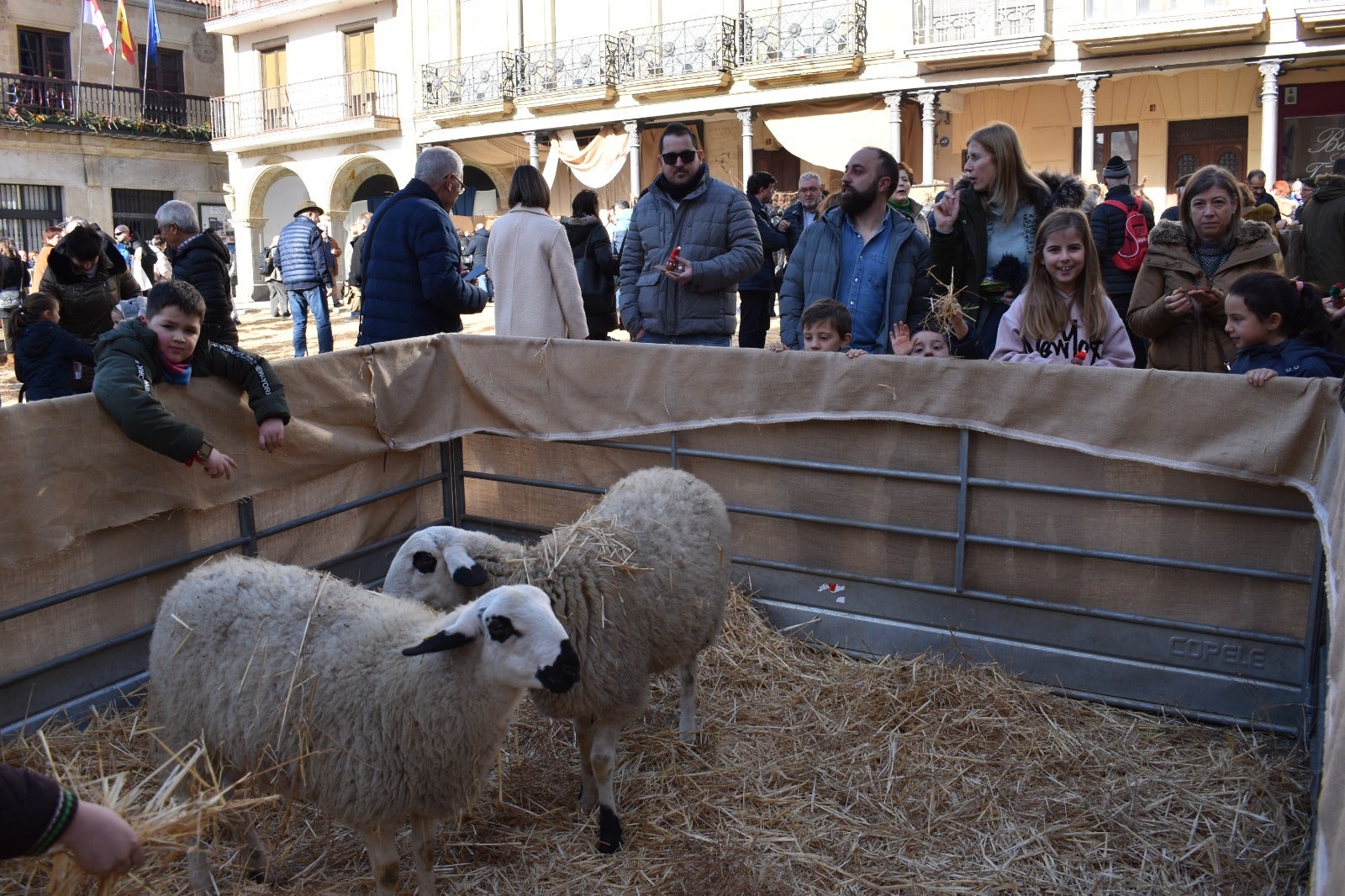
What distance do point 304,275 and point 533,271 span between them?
6.29 metres

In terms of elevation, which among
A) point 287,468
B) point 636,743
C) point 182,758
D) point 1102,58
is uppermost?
point 1102,58

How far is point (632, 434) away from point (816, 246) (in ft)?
4.28

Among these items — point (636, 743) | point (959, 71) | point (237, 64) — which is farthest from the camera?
point (237, 64)

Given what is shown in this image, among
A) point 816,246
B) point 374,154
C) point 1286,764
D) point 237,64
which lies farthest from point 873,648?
point 237,64

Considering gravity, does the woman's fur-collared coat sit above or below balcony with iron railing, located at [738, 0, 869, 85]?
below

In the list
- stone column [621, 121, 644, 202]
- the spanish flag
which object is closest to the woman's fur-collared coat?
stone column [621, 121, 644, 202]

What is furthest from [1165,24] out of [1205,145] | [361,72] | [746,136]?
[361,72]

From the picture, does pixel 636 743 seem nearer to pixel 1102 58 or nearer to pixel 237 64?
pixel 1102 58

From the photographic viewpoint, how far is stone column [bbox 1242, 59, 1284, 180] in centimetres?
1778

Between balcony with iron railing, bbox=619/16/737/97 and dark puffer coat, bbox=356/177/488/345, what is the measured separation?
18812mm

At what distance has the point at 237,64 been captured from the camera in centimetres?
3173

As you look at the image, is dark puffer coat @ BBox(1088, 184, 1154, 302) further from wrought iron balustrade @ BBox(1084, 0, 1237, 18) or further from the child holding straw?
wrought iron balustrade @ BBox(1084, 0, 1237, 18)

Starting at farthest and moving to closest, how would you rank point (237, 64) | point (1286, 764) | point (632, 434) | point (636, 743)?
1. point (237, 64)
2. point (632, 434)
3. point (636, 743)
4. point (1286, 764)

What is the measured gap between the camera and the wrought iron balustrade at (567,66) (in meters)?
24.7
